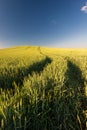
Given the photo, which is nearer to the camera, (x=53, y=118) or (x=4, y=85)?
(x=53, y=118)

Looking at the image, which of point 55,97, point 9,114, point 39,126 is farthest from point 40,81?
point 9,114

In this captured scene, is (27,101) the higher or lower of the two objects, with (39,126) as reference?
higher

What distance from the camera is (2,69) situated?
619cm

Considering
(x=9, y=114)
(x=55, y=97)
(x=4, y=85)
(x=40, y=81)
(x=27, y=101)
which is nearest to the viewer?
(x=9, y=114)

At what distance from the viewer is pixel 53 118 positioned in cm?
289

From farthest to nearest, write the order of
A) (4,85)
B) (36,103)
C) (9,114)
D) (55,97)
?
(4,85), (55,97), (36,103), (9,114)

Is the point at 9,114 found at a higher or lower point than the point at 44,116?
higher

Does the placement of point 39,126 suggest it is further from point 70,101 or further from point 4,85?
point 4,85

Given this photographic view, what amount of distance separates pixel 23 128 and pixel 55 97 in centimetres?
102

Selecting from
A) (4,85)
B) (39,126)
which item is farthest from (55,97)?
(4,85)

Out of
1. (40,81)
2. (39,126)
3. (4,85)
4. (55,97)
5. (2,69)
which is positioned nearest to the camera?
(39,126)

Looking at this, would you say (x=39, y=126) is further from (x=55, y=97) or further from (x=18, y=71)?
(x=18, y=71)

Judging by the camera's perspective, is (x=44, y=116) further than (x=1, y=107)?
Yes

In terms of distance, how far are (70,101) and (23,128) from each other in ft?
3.86
